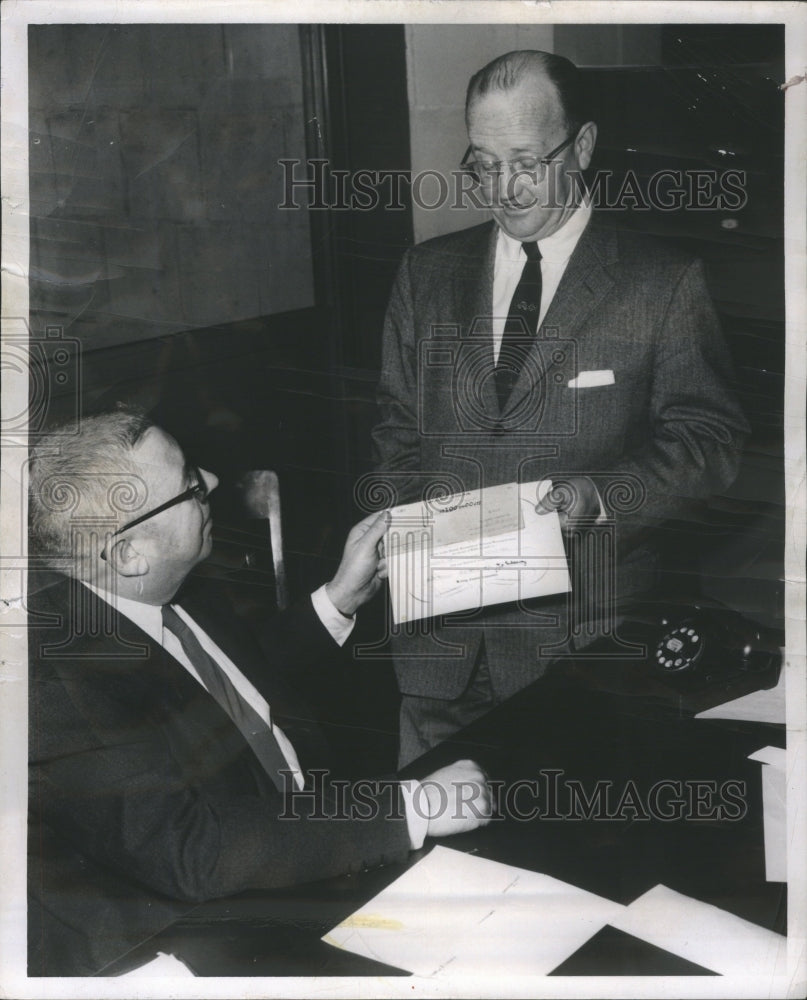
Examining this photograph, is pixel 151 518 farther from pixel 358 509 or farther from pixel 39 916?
pixel 39 916

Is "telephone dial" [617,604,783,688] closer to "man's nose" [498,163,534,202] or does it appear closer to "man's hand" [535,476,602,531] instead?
"man's hand" [535,476,602,531]

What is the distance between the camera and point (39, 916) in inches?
58.3

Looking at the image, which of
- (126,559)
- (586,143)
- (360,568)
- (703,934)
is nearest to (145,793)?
(126,559)

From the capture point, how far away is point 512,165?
56.6 inches

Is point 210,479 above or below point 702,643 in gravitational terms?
above

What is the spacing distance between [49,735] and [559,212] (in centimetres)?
103

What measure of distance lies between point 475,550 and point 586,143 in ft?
1.93

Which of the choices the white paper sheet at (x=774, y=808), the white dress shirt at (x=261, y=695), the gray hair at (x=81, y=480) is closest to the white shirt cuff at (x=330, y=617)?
the white dress shirt at (x=261, y=695)

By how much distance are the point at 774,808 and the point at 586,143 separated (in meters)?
0.99

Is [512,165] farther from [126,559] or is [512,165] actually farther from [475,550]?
[126,559]

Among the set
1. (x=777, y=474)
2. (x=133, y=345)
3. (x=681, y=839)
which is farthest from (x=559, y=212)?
(x=681, y=839)

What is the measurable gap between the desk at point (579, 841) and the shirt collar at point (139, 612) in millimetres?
410

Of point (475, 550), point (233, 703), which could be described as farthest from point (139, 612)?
point (475, 550)

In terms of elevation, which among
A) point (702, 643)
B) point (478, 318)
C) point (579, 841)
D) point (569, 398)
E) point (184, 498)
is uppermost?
point (478, 318)
